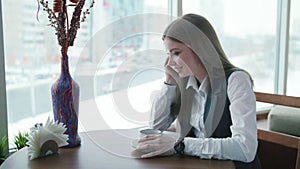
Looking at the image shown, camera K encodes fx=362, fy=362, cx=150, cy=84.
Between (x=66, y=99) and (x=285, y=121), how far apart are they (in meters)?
1.32

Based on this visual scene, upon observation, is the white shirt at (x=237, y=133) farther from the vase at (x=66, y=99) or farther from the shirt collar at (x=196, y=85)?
the vase at (x=66, y=99)

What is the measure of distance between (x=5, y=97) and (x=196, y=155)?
1.16 metres

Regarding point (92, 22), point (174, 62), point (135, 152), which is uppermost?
point (92, 22)

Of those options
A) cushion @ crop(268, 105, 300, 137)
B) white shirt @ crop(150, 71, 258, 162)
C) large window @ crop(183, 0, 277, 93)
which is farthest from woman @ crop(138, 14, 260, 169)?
large window @ crop(183, 0, 277, 93)

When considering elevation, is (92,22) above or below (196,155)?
above

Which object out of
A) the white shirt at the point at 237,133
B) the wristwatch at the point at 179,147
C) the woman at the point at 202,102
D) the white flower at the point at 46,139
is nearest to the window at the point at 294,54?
the woman at the point at 202,102

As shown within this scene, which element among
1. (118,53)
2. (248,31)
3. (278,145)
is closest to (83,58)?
(118,53)

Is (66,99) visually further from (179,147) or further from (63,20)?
(179,147)

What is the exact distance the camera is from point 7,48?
2.01 metres

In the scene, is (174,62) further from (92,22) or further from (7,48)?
(7,48)

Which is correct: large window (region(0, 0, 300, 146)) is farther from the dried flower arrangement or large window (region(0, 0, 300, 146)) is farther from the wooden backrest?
the wooden backrest

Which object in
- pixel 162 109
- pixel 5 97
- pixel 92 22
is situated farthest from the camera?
pixel 92 22

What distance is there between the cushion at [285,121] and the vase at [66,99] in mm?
1246

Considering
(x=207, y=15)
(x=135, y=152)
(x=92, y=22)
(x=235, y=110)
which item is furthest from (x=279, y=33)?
(x=135, y=152)
